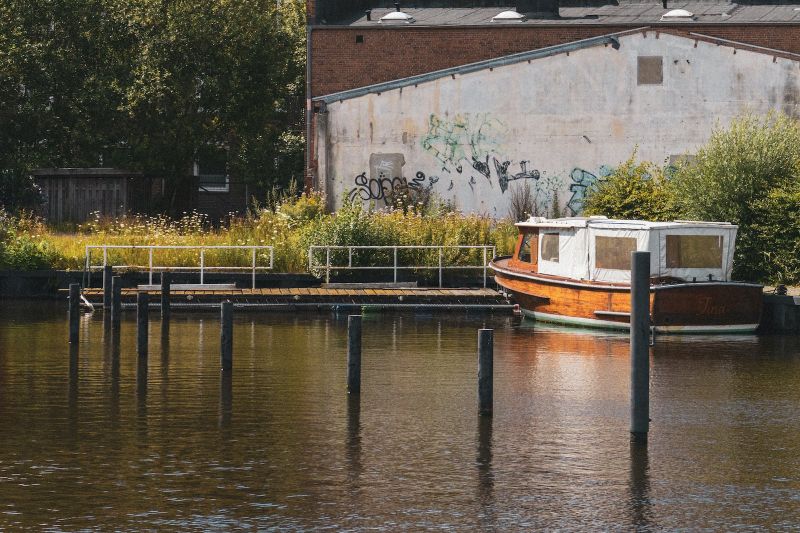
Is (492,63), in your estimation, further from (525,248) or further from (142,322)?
(142,322)

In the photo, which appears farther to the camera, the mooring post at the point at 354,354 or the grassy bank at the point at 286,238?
the grassy bank at the point at 286,238

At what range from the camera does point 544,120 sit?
154 ft

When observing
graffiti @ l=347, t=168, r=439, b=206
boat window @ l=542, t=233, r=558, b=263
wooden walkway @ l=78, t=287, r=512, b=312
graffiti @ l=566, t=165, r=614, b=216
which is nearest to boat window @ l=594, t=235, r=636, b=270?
boat window @ l=542, t=233, r=558, b=263

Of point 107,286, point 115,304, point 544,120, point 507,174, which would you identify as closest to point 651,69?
point 544,120

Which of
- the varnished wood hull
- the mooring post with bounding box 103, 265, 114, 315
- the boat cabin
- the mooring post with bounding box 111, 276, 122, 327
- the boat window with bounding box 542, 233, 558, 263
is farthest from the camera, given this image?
the boat window with bounding box 542, 233, 558, 263

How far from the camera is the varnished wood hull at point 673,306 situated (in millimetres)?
32594

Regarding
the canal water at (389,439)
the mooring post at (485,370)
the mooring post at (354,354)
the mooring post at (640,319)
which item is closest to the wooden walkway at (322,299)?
the canal water at (389,439)

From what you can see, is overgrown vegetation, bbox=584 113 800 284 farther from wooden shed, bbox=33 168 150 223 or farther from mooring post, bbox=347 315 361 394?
wooden shed, bbox=33 168 150 223

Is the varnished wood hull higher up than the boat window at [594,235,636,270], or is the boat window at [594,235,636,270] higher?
the boat window at [594,235,636,270]

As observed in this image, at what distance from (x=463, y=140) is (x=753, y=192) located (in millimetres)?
11872

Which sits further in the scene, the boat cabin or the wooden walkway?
the wooden walkway

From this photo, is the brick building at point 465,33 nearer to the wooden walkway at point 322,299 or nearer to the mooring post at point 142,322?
the wooden walkway at point 322,299

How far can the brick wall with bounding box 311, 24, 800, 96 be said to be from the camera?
5362 cm

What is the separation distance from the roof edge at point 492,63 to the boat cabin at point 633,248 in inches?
461
